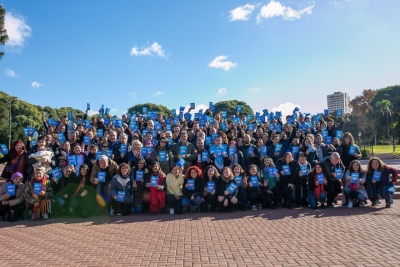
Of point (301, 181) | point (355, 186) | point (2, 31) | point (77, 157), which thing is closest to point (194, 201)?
point (301, 181)

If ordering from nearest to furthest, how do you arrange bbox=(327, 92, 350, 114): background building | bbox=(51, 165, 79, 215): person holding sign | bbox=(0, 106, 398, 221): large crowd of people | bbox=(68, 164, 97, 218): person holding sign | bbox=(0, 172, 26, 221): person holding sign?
bbox=(0, 172, 26, 221): person holding sign < bbox=(68, 164, 97, 218): person holding sign < bbox=(0, 106, 398, 221): large crowd of people < bbox=(51, 165, 79, 215): person holding sign < bbox=(327, 92, 350, 114): background building

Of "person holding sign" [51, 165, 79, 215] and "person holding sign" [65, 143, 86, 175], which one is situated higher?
"person holding sign" [65, 143, 86, 175]

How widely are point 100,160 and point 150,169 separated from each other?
1.53m

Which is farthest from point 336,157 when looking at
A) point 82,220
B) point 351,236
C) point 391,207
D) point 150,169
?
point 82,220

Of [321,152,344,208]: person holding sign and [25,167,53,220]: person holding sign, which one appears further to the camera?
[321,152,344,208]: person holding sign

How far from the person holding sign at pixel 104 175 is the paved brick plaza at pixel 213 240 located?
725mm

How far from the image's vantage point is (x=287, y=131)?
1219 centimetres

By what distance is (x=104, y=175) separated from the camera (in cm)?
935

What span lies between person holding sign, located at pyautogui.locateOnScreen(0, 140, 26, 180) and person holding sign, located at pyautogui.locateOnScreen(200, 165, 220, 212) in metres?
5.79

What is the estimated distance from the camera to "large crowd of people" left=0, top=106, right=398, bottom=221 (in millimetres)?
9188

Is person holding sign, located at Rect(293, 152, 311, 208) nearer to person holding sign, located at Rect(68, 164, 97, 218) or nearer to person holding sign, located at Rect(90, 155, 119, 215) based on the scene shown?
person holding sign, located at Rect(90, 155, 119, 215)

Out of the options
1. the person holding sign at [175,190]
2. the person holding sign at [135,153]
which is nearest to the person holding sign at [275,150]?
the person holding sign at [175,190]

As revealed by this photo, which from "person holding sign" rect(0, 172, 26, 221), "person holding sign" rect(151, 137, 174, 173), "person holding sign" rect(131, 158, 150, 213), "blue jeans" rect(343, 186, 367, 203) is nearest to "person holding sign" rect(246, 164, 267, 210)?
"person holding sign" rect(151, 137, 174, 173)

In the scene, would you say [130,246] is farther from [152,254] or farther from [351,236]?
[351,236]
